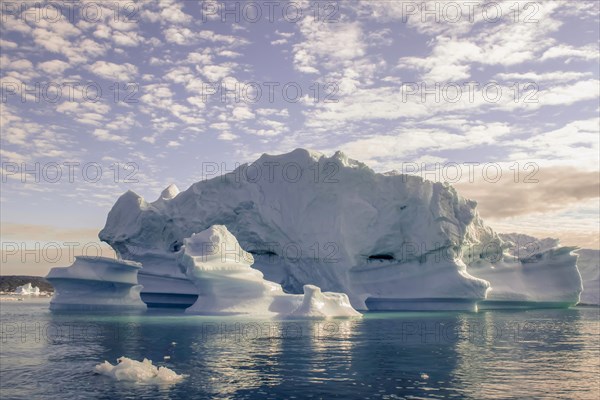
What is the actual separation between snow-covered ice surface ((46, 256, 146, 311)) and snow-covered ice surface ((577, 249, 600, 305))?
3911 centimetres

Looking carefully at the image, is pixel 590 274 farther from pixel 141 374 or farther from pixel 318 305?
pixel 141 374

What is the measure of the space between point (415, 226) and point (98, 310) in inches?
806

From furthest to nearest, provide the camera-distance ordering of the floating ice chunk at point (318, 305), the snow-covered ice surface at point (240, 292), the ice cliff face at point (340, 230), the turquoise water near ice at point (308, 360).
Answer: the ice cliff face at point (340, 230)
the snow-covered ice surface at point (240, 292)
the floating ice chunk at point (318, 305)
the turquoise water near ice at point (308, 360)

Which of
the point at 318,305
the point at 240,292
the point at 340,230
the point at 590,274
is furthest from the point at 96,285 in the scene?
the point at 590,274

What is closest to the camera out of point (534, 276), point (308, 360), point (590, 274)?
point (308, 360)

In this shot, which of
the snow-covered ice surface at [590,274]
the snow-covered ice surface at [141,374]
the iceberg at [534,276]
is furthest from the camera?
the snow-covered ice surface at [590,274]

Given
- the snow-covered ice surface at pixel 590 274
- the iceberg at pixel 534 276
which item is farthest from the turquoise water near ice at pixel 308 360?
the snow-covered ice surface at pixel 590 274

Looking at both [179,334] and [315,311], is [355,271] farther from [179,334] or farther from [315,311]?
[179,334]

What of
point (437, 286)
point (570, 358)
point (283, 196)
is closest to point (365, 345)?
point (570, 358)

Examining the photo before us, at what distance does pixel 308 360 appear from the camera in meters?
13.6

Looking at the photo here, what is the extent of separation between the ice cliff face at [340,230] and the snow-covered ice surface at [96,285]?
201 inches

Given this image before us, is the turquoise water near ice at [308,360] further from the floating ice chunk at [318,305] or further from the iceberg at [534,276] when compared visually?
the iceberg at [534,276]

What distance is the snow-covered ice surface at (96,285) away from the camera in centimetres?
3173

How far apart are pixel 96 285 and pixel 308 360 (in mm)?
22812
